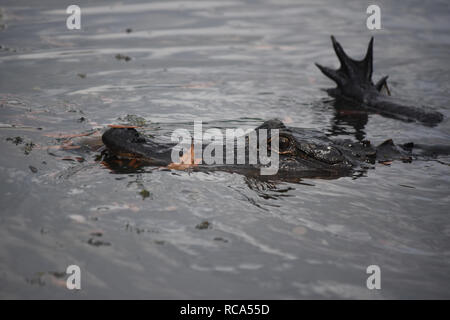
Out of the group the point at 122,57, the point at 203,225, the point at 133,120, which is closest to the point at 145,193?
the point at 203,225

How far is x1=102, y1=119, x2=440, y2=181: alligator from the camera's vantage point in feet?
16.8

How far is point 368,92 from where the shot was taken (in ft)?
30.2

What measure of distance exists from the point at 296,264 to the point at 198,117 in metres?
3.94

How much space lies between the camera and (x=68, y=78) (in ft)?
31.0

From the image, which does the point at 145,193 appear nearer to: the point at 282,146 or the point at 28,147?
the point at 282,146

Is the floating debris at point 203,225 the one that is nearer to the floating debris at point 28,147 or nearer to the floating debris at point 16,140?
the floating debris at point 28,147

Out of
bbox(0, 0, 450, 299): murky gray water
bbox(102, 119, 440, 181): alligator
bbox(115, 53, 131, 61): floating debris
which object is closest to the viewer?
bbox(0, 0, 450, 299): murky gray water

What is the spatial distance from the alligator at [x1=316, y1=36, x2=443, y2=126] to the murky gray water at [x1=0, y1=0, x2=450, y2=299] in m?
0.31

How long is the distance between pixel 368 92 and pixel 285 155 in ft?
14.4

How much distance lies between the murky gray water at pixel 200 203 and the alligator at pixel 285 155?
13 centimetres

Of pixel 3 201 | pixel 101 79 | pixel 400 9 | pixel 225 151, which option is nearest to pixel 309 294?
pixel 225 151

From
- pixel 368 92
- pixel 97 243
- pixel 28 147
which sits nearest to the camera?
pixel 97 243

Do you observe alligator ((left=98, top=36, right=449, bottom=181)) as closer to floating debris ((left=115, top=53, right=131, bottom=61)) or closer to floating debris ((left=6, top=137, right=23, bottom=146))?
floating debris ((left=6, top=137, right=23, bottom=146))

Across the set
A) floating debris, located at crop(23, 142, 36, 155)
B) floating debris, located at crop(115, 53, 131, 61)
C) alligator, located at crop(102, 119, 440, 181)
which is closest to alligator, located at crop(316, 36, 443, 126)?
alligator, located at crop(102, 119, 440, 181)
